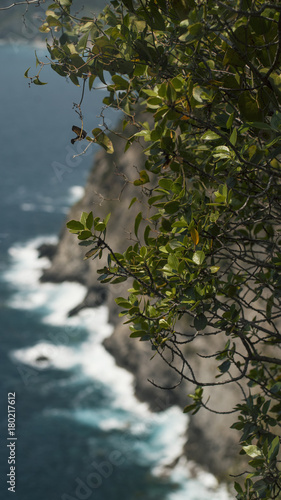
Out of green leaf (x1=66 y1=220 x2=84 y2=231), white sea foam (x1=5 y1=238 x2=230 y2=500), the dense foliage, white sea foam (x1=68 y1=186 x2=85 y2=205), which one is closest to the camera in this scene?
the dense foliage

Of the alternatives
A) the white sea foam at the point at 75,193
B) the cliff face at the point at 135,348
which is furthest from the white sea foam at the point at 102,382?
the white sea foam at the point at 75,193

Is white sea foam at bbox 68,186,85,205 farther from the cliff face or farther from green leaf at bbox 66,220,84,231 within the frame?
green leaf at bbox 66,220,84,231

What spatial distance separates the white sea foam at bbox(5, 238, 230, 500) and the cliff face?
308 mm

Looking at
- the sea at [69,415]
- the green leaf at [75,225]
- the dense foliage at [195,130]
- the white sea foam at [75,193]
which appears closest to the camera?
the dense foliage at [195,130]

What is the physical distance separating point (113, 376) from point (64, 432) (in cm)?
296

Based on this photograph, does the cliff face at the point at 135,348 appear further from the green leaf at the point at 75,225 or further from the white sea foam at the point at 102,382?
the green leaf at the point at 75,225

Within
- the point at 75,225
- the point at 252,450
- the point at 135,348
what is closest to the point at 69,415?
the point at 135,348

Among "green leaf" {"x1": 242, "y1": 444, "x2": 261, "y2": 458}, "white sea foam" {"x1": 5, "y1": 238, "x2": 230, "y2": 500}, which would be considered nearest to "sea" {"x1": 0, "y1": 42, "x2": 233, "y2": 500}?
"white sea foam" {"x1": 5, "y1": 238, "x2": 230, "y2": 500}

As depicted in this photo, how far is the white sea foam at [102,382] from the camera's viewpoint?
14.2m

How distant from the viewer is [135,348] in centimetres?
1819

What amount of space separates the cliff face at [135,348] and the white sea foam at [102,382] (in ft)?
1.01

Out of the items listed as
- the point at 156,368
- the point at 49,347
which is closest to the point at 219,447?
the point at 156,368

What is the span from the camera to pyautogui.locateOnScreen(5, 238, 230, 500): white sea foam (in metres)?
14.2

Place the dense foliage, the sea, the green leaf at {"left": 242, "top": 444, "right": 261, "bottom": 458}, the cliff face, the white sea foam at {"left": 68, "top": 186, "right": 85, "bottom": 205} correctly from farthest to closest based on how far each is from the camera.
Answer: the white sea foam at {"left": 68, "top": 186, "right": 85, "bottom": 205}, the sea, the cliff face, the green leaf at {"left": 242, "top": 444, "right": 261, "bottom": 458}, the dense foliage
